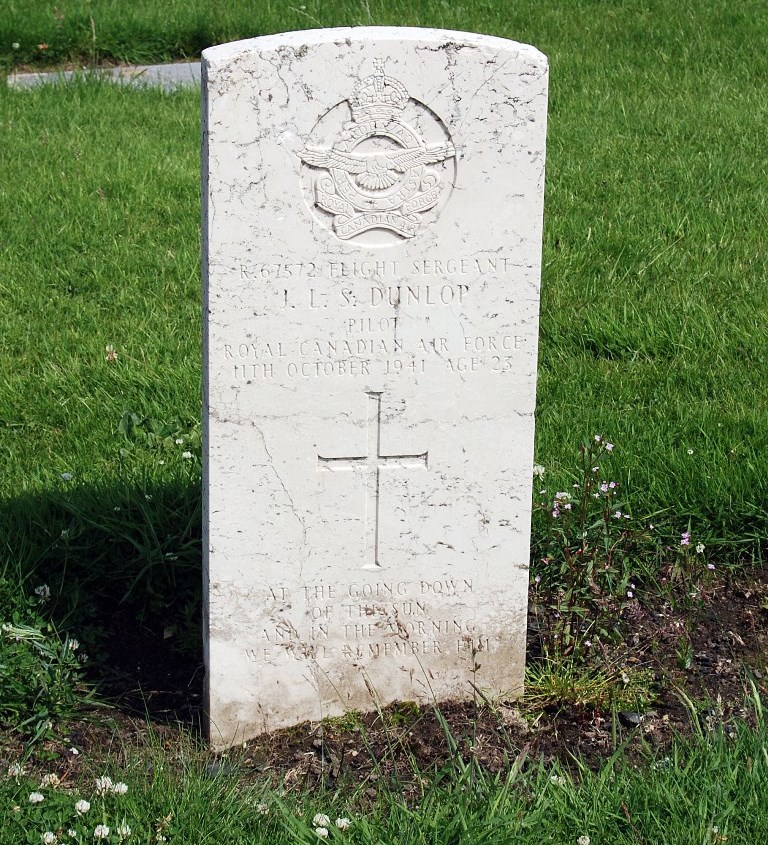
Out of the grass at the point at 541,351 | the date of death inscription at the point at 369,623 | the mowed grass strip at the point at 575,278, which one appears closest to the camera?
the grass at the point at 541,351

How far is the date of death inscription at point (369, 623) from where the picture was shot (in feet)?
10.3

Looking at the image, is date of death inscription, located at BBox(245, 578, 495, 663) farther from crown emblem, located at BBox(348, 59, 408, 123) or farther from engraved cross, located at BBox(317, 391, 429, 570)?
crown emblem, located at BBox(348, 59, 408, 123)

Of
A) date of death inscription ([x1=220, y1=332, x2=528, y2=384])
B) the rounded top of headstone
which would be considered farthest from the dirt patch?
the rounded top of headstone

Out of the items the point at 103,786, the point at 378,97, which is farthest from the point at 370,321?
the point at 103,786

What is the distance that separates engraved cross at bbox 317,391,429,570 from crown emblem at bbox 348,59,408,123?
0.64 meters

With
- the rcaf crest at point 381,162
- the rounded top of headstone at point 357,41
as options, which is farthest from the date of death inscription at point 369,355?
the rounded top of headstone at point 357,41

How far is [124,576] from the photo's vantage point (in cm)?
362

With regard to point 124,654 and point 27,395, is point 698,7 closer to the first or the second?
point 27,395

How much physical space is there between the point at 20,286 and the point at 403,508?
2.74 metres

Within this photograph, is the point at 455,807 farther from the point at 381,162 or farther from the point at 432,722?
the point at 381,162

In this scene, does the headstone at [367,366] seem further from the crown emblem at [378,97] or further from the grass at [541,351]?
the grass at [541,351]

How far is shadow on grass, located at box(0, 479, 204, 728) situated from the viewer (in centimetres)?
340

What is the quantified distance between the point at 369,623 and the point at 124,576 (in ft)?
2.66

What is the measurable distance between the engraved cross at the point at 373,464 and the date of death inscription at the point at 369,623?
11 cm
